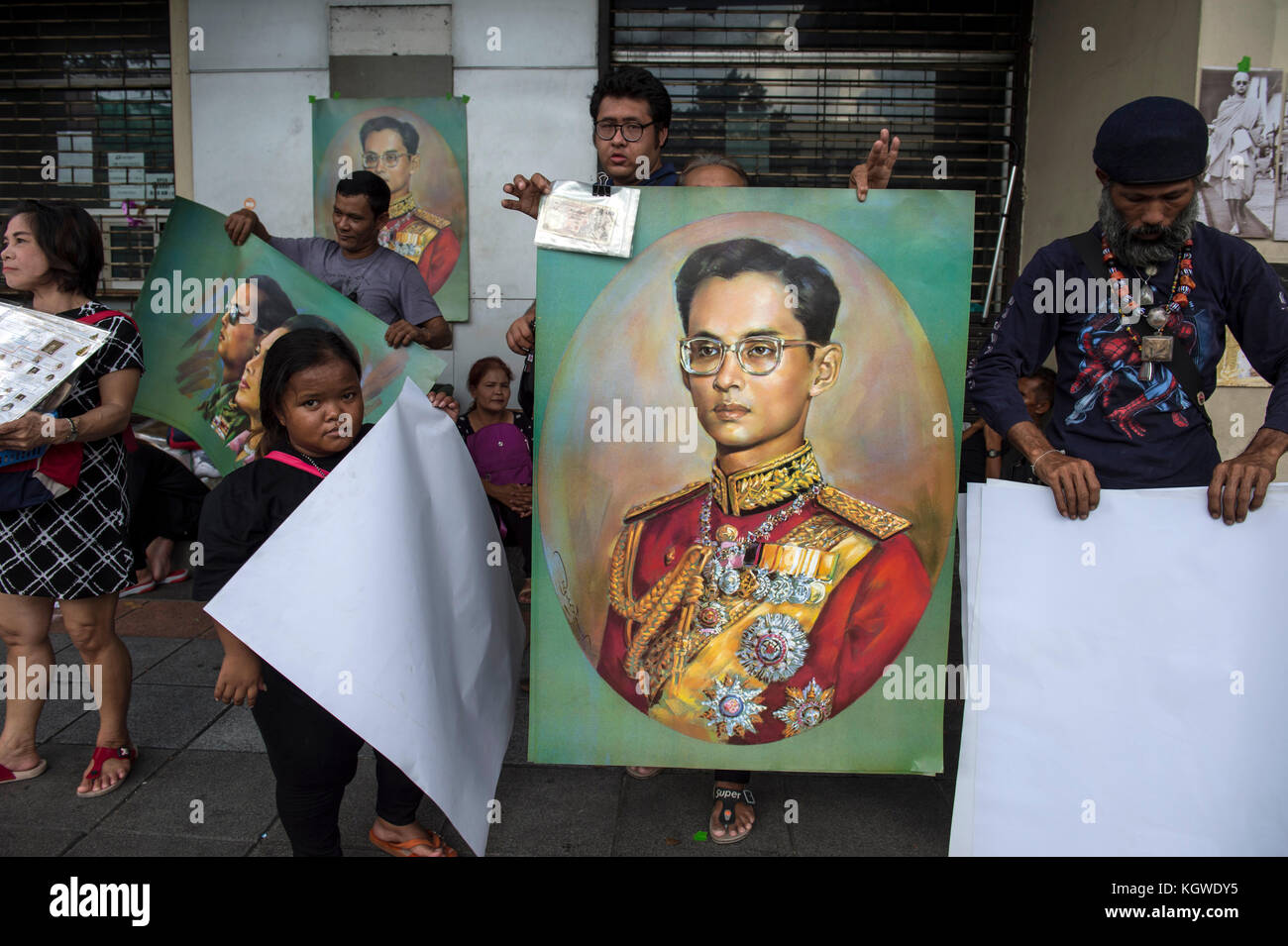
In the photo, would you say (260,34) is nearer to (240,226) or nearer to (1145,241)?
(240,226)

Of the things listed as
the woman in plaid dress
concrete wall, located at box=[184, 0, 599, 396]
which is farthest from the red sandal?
concrete wall, located at box=[184, 0, 599, 396]

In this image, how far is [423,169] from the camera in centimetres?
546

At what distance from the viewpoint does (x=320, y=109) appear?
5.46 meters

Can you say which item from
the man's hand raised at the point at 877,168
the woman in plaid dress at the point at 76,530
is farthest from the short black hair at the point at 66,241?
the man's hand raised at the point at 877,168

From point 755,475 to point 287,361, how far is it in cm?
113

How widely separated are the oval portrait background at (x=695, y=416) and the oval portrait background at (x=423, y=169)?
360 centimetres

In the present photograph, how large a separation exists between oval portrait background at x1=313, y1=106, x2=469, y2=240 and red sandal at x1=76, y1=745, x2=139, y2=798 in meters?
3.56

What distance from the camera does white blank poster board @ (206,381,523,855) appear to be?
185 cm

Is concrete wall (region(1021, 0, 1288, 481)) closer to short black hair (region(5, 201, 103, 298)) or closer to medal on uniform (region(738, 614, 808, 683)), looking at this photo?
medal on uniform (region(738, 614, 808, 683))

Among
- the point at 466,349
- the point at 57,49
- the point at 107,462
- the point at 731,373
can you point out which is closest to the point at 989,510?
→ the point at 731,373

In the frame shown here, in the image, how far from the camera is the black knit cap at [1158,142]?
193 centimetres

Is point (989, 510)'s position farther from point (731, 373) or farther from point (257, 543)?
point (257, 543)

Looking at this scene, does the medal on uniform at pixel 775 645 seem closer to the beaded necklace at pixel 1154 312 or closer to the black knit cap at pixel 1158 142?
the beaded necklace at pixel 1154 312

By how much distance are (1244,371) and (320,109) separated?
5.12 metres
